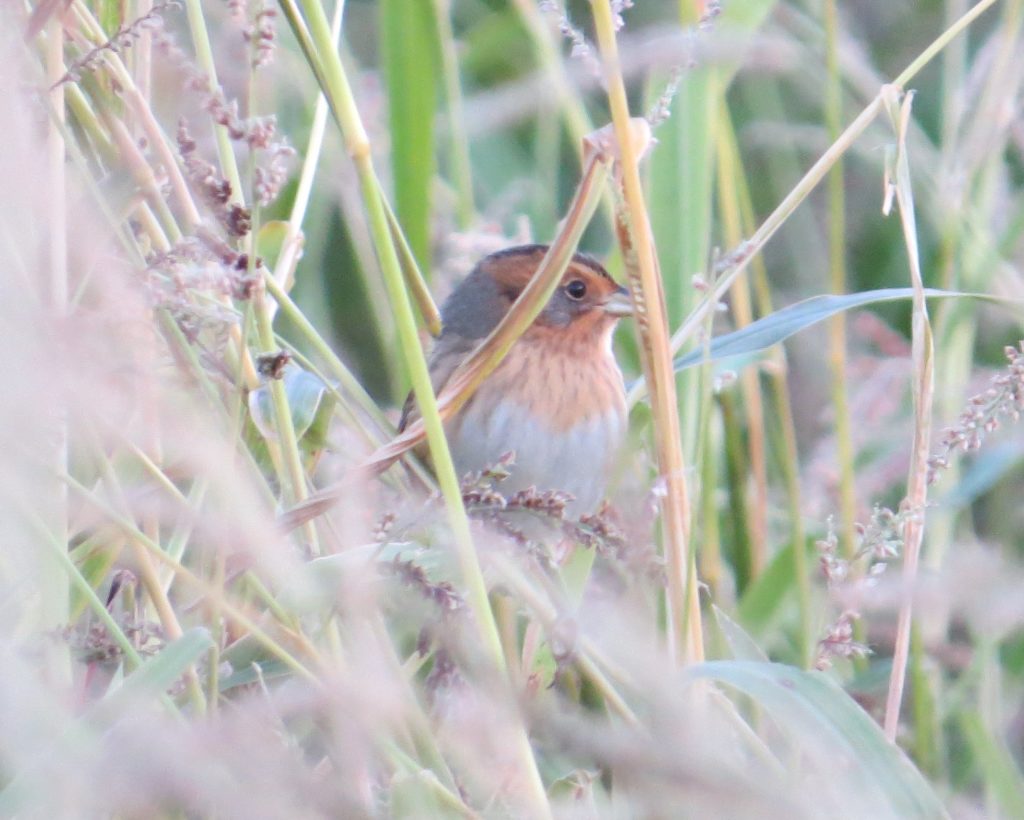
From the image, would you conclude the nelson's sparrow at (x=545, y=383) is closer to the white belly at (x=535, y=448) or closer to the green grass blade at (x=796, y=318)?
the white belly at (x=535, y=448)

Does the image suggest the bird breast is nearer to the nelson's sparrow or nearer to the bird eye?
the nelson's sparrow

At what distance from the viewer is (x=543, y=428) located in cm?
232

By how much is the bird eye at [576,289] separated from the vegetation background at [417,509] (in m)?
0.07

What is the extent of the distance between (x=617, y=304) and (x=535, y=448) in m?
0.28

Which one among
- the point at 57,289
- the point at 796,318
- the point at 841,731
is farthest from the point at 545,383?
the point at 841,731

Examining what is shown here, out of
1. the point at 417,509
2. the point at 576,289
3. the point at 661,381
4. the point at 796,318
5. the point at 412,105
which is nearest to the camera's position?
the point at 661,381

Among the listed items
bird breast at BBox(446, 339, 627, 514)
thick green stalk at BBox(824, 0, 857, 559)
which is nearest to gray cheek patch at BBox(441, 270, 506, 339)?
bird breast at BBox(446, 339, 627, 514)

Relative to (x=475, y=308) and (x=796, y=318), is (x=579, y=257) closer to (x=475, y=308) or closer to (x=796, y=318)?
(x=475, y=308)

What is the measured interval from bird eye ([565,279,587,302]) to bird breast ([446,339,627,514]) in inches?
5.0

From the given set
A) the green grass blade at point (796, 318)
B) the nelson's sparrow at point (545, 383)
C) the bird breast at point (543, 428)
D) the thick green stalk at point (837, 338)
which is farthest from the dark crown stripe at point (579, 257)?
the green grass blade at point (796, 318)

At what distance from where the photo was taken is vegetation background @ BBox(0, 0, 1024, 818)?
2.31 feet

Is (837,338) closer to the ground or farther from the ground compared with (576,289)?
closer to the ground

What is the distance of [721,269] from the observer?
4.05ft

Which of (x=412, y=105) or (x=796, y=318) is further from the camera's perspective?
(x=412, y=105)
